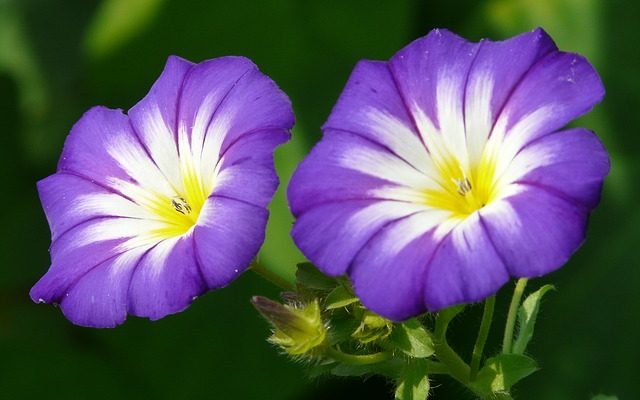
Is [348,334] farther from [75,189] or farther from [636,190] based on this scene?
[636,190]

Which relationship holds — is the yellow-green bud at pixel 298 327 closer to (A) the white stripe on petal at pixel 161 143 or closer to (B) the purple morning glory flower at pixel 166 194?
(B) the purple morning glory flower at pixel 166 194

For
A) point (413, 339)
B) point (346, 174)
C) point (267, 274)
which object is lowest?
point (413, 339)

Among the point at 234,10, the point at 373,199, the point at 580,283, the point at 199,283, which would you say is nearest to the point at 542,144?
the point at 373,199

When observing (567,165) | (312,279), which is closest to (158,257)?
(312,279)

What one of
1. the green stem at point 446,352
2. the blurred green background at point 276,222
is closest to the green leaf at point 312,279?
the green stem at point 446,352

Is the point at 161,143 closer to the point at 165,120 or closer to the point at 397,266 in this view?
the point at 165,120
